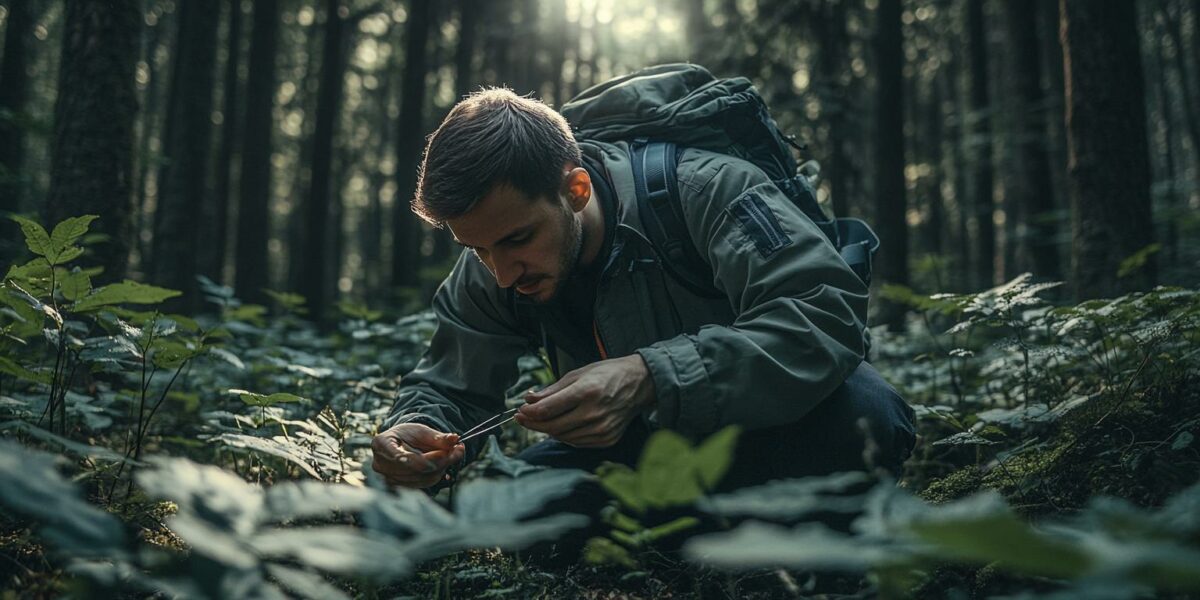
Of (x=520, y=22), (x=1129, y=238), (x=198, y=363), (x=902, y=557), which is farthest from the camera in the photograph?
(x=520, y=22)

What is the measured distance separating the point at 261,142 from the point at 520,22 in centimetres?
1288

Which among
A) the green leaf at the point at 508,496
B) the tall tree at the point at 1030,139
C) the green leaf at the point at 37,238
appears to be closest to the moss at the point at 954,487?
the green leaf at the point at 508,496

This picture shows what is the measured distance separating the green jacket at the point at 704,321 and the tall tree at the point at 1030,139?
7.54 metres

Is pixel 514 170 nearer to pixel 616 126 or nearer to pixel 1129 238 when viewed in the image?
pixel 616 126

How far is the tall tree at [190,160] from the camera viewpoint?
8.60 m

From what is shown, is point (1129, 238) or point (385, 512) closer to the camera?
point (385, 512)

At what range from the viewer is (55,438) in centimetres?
137

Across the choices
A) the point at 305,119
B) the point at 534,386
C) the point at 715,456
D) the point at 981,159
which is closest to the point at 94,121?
the point at 534,386

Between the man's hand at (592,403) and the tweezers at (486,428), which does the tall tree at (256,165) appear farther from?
the man's hand at (592,403)

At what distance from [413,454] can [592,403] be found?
65 cm

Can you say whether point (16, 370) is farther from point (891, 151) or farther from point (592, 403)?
point (891, 151)

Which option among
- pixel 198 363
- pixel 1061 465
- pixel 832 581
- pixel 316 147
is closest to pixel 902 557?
pixel 832 581

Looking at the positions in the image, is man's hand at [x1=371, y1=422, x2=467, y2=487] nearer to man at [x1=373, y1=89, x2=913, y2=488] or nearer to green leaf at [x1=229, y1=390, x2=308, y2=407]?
man at [x1=373, y1=89, x2=913, y2=488]

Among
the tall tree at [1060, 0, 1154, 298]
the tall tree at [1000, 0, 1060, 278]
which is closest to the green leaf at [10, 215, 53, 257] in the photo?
the tall tree at [1060, 0, 1154, 298]
